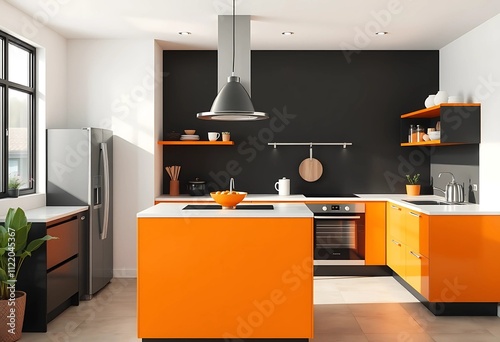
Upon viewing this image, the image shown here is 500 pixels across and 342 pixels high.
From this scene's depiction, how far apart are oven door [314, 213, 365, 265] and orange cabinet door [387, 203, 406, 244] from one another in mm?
311

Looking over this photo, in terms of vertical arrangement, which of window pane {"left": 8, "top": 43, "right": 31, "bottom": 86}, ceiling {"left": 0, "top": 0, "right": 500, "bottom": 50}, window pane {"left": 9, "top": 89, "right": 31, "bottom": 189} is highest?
ceiling {"left": 0, "top": 0, "right": 500, "bottom": 50}

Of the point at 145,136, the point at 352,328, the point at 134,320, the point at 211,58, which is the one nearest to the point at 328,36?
the point at 211,58

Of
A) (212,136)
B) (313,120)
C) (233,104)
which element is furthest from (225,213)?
(313,120)

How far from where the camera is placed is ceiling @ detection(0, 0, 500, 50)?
4.79 meters

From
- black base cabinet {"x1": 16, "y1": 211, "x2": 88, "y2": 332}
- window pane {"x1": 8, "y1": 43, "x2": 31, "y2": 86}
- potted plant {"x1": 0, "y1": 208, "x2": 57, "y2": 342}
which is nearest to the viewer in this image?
potted plant {"x1": 0, "y1": 208, "x2": 57, "y2": 342}

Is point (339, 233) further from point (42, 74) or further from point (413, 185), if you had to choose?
point (42, 74)

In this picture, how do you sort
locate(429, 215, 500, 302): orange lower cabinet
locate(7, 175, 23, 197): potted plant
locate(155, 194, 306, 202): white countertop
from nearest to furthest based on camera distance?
1. locate(429, 215, 500, 302): orange lower cabinet
2. locate(7, 175, 23, 197): potted plant
3. locate(155, 194, 306, 202): white countertop

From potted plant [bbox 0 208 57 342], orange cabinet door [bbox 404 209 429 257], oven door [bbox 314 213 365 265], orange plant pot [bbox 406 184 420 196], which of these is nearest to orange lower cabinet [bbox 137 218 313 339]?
potted plant [bbox 0 208 57 342]

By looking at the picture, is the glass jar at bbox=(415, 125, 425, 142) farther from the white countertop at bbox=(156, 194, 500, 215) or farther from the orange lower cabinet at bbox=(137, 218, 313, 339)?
the orange lower cabinet at bbox=(137, 218, 313, 339)

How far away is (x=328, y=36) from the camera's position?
6.03 metres

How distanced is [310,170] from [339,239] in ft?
3.24

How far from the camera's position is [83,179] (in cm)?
536

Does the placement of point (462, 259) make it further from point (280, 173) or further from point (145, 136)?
point (145, 136)

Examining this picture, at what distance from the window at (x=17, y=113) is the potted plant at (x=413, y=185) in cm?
431
